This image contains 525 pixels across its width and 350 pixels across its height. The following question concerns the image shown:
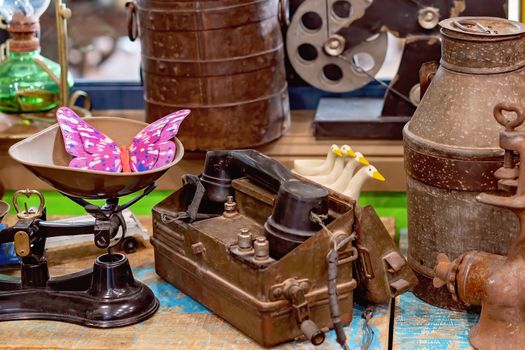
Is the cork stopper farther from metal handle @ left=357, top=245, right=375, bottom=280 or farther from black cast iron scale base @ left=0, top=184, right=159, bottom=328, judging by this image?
metal handle @ left=357, top=245, right=375, bottom=280

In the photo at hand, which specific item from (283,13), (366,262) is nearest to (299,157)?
(283,13)

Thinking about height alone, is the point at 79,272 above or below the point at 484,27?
below

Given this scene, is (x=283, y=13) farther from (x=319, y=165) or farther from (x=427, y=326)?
(x=427, y=326)

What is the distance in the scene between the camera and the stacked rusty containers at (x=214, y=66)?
2373 mm

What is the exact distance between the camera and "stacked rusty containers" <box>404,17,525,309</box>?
1.89 meters

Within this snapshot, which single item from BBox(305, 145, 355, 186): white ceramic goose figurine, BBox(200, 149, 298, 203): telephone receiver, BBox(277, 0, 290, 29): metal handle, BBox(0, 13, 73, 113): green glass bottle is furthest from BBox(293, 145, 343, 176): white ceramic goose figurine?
BBox(0, 13, 73, 113): green glass bottle

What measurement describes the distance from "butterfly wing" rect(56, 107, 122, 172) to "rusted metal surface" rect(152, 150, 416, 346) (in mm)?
176

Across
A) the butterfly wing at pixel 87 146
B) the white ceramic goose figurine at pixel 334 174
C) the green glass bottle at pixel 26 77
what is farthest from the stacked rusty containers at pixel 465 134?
the green glass bottle at pixel 26 77

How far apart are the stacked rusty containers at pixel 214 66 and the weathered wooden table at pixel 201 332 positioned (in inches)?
21.4

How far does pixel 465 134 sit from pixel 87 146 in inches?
30.1

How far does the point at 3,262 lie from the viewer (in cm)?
227

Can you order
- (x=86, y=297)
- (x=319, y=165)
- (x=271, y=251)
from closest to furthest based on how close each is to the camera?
(x=271, y=251) < (x=86, y=297) < (x=319, y=165)

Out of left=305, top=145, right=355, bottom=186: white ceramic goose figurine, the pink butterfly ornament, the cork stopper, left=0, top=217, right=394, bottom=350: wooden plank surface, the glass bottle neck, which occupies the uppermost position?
the cork stopper

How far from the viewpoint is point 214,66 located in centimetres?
241
